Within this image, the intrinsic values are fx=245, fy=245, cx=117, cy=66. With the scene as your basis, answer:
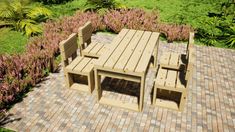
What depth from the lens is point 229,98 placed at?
6758mm

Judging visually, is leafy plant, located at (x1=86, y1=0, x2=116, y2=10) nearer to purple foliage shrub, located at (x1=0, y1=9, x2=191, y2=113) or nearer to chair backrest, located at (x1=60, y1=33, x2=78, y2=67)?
purple foliage shrub, located at (x1=0, y1=9, x2=191, y2=113)

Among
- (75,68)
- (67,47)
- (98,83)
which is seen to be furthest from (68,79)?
(98,83)

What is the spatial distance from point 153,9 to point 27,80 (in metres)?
8.32

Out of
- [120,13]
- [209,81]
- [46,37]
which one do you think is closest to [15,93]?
[46,37]

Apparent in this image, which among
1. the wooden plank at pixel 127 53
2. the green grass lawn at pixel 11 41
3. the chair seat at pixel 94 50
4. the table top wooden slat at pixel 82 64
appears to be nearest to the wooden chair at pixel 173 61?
the wooden plank at pixel 127 53

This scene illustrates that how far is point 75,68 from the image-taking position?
6789 mm

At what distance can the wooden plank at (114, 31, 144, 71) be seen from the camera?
573 centimetres

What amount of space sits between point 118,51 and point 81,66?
120cm

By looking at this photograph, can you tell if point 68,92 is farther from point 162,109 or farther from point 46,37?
point 46,37

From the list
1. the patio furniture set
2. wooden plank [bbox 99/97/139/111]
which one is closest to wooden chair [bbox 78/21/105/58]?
the patio furniture set

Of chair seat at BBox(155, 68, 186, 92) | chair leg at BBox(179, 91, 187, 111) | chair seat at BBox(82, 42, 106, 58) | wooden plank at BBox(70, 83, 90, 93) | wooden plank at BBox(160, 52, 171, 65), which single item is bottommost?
wooden plank at BBox(70, 83, 90, 93)

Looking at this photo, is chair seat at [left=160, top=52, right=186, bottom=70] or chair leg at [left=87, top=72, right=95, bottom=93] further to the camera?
chair seat at [left=160, top=52, right=186, bottom=70]

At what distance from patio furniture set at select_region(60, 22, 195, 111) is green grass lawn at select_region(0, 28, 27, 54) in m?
3.04

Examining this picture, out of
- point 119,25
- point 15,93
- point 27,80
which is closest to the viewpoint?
point 15,93
